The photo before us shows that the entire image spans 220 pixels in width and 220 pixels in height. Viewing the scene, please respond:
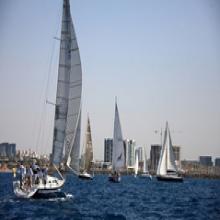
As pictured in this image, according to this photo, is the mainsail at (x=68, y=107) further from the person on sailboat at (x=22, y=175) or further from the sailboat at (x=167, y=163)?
the sailboat at (x=167, y=163)

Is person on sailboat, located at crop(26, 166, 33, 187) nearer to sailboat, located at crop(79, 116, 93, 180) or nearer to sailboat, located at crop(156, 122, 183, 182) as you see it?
sailboat, located at crop(156, 122, 183, 182)

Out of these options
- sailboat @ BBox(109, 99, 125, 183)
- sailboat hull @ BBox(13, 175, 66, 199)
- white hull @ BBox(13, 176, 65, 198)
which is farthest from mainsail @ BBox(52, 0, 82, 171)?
sailboat @ BBox(109, 99, 125, 183)

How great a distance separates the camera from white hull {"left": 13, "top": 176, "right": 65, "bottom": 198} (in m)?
40.3

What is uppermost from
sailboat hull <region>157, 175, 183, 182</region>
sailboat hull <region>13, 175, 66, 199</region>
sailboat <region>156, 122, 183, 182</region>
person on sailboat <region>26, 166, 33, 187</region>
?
sailboat <region>156, 122, 183, 182</region>

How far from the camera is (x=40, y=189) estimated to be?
40406mm

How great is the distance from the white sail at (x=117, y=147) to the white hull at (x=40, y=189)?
46.3m

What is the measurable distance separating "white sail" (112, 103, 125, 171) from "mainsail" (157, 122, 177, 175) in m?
11.4

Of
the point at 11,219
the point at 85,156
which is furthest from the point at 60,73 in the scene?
the point at 85,156

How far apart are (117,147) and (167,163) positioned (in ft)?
52.3

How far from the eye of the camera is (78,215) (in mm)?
32250

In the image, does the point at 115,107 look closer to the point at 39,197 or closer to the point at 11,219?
the point at 39,197

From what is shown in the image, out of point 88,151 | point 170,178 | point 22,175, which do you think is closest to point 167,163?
point 170,178

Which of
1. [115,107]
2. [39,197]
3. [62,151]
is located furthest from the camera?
[115,107]

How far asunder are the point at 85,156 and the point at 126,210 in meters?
72.8
